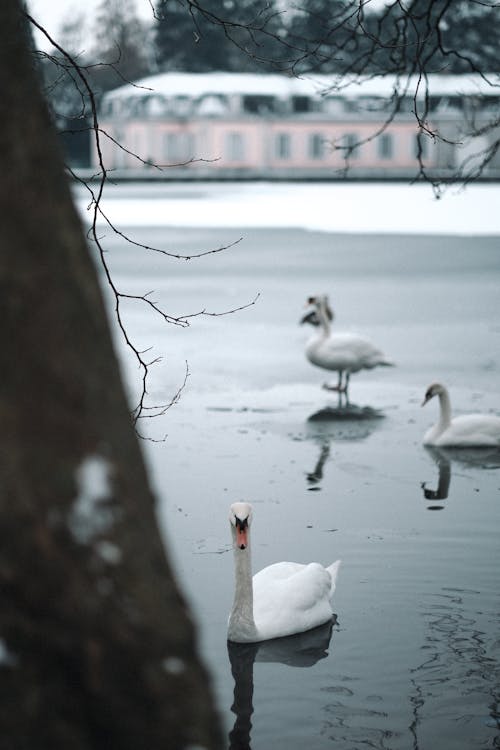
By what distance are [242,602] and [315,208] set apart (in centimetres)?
4566

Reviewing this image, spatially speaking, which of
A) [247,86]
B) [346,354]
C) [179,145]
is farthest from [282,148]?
[346,354]

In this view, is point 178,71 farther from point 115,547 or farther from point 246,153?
point 115,547

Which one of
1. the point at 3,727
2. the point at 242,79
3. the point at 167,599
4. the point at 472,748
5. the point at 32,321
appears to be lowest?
the point at 472,748

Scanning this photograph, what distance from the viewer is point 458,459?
11.5 m

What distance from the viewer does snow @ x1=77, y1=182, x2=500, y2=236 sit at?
135 ft

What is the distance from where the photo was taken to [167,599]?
2.03m

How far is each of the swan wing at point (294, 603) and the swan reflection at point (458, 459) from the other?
3.10 meters

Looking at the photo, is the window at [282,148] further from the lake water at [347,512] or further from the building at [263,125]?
the lake water at [347,512]

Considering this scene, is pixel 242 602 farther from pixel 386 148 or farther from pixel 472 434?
pixel 386 148

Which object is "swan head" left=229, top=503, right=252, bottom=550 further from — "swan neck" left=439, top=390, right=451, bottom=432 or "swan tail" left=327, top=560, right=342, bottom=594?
"swan neck" left=439, top=390, right=451, bottom=432

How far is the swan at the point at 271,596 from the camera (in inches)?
281

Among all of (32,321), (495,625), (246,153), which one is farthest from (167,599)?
(246,153)

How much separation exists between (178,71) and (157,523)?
3986 inches

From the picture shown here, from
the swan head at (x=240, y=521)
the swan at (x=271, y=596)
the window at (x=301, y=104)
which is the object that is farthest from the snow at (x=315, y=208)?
the window at (x=301, y=104)
